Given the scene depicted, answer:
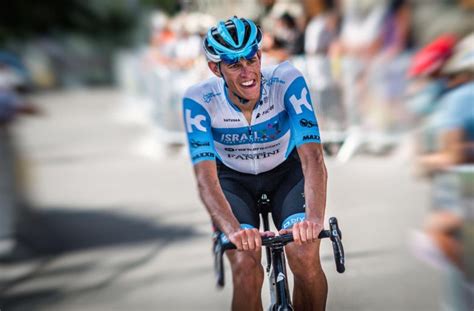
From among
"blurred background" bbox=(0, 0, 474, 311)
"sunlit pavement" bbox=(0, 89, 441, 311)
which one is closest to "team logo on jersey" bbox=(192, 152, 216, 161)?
"blurred background" bbox=(0, 0, 474, 311)

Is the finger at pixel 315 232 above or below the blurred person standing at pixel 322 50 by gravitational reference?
below

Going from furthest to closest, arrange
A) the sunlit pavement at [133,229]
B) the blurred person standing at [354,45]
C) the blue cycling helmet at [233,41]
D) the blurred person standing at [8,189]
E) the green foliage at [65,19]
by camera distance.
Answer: the blurred person standing at [8,189]
the sunlit pavement at [133,229]
the green foliage at [65,19]
the blurred person standing at [354,45]
the blue cycling helmet at [233,41]

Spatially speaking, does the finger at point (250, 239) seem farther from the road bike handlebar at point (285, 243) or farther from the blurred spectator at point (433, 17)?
the blurred spectator at point (433, 17)

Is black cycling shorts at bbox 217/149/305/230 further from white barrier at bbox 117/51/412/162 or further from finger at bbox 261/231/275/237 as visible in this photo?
white barrier at bbox 117/51/412/162

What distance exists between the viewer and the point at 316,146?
1968mm

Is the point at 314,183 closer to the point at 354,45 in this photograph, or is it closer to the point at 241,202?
the point at 241,202

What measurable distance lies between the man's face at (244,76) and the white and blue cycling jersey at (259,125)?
32 millimetres

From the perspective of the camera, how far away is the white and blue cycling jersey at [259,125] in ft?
6.43

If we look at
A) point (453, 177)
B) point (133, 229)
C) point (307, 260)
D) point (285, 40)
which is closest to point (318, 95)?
point (285, 40)

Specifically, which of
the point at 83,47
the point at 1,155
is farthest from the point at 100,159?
the point at 83,47

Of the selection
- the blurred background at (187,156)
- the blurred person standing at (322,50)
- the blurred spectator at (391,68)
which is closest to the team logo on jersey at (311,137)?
the blurred background at (187,156)

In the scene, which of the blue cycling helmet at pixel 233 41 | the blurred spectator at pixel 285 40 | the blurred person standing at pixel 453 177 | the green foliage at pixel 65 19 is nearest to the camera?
the blue cycling helmet at pixel 233 41

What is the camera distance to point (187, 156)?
95.1 inches

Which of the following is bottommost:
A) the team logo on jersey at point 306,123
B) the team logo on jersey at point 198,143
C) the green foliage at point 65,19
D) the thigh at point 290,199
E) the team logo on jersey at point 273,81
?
the thigh at point 290,199
